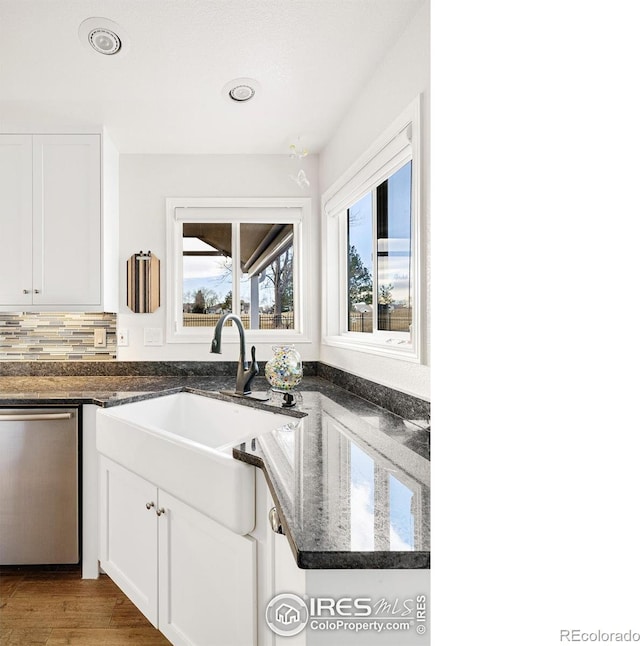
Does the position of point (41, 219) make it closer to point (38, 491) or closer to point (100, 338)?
point (100, 338)

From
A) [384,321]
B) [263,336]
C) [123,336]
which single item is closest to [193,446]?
[384,321]

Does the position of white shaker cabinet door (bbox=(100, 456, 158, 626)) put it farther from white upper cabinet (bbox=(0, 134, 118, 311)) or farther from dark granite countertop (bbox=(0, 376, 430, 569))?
white upper cabinet (bbox=(0, 134, 118, 311))

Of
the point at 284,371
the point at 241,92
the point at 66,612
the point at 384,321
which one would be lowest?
the point at 66,612

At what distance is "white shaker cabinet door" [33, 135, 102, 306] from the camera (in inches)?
95.2

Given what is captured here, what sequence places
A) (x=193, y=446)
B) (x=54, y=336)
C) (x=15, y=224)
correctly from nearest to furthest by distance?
(x=193, y=446), (x=15, y=224), (x=54, y=336)

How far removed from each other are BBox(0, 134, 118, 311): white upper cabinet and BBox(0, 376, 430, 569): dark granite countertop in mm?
609

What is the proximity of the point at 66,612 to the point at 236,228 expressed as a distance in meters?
2.09

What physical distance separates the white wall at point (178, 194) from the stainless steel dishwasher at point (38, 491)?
→ 76 cm

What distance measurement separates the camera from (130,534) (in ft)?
5.72

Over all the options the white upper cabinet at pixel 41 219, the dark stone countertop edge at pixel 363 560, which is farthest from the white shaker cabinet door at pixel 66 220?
the dark stone countertop edge at pixel 363 560

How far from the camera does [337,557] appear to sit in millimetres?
657
